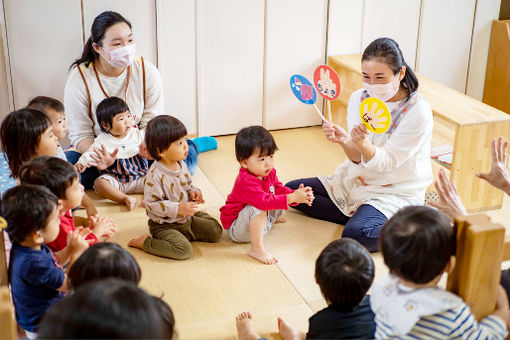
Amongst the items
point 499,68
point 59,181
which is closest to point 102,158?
point 59,181

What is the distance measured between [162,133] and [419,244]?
1.45 metres

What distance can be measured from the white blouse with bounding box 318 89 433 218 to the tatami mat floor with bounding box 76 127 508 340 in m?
0.20

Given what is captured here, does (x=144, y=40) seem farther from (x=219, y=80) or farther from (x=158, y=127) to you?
(x=158, y=127)

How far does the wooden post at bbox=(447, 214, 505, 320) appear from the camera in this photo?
1.50 meters

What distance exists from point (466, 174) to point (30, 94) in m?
2.48

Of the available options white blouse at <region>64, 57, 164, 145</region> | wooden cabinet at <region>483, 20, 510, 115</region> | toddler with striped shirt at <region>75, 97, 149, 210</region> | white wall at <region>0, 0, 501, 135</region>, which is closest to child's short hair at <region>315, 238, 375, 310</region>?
toddler with striped shirt at <region>75, 97, 149, 210</region>

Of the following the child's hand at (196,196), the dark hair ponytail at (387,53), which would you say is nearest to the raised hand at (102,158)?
the child's hand at (196,196)

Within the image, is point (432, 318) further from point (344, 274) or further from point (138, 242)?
point (138, 242)

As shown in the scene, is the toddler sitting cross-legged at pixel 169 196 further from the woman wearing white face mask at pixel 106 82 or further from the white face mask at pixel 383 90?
the white face mask at pixel 383 90

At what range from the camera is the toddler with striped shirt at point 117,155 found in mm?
3240

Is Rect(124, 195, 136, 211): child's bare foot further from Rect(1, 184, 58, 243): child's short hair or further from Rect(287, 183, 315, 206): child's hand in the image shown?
Rect(1, 184, 58, 243): child's short hair

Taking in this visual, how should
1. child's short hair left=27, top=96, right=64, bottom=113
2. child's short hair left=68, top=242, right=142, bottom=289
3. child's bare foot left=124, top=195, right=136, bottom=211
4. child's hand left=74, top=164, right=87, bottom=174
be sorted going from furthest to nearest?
child's bare foot left=124, top=195, right=136, bottom=211, child's hand left=74, top=164, right=87, bottom=174, child's short hair left=27, top=96, right=64, bottom=113, child's short hair left=68, top=242, right=142, bottom=289

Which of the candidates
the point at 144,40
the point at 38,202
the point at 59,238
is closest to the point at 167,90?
the point at 144,40

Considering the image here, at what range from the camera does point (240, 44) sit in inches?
161
